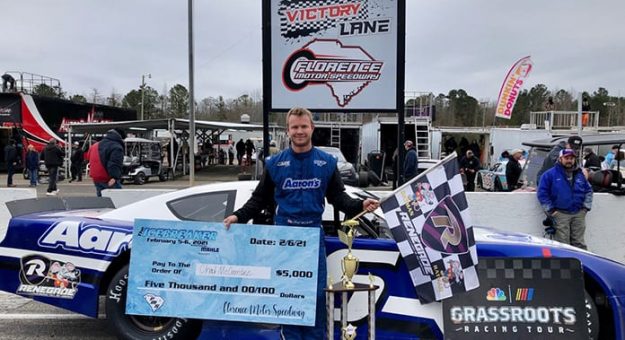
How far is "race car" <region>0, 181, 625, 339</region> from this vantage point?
342 centimetres

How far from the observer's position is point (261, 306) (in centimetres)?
322

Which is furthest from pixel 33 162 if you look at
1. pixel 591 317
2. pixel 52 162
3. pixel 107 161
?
pixel 591 317

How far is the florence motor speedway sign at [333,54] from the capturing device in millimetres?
6020

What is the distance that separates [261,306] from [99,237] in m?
1.48

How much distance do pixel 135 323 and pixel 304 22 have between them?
397 centimetres

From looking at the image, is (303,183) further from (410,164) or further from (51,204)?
(410,164)

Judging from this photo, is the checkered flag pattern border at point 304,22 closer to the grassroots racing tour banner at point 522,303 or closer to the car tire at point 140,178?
the grassroots racing tour banner at point 522,303

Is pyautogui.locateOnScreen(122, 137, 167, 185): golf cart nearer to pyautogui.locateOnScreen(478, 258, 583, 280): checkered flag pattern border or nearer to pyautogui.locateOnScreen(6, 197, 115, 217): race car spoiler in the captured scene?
pyautogui.locateOnScreen(6, 197, 115, 217): race car spoiler

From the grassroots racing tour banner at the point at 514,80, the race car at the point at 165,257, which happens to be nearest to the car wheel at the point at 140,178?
the race car at the point at 165,257

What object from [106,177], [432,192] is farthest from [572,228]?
[106,177]

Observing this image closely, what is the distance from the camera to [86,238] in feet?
12.6

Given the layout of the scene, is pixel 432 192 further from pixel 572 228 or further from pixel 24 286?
A: pixel 572 228

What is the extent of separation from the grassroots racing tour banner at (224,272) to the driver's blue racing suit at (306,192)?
6 cm

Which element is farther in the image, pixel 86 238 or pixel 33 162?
pixel 33 162
